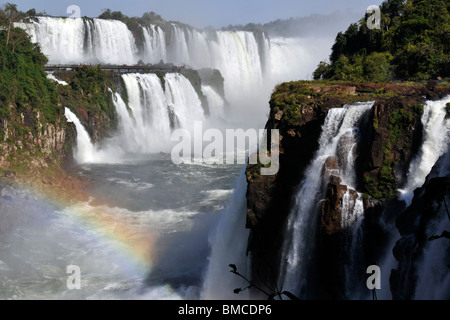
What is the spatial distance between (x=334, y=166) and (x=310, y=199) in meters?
1.18

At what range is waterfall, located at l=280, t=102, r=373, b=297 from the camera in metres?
12.2

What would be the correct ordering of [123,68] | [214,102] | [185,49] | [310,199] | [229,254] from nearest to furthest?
[310,199] < [229,254] < [123,68] < [214,102] < [185,49]

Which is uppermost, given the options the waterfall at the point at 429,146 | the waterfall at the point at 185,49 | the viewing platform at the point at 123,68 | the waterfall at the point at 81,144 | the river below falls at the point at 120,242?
the waterfall at the point at 185,49

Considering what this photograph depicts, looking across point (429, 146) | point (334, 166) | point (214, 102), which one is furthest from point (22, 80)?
point (214, 102)

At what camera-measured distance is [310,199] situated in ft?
40.9

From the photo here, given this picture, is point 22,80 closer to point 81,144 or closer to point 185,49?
point 81,144

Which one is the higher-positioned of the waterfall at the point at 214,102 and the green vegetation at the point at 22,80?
the green vegetation at the point at 22,80

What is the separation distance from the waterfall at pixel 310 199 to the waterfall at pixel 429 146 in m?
1.61

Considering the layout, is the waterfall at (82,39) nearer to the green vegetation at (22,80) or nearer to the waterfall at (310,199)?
the green vegetation at (22,80)

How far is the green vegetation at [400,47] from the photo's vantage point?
62.4 feet

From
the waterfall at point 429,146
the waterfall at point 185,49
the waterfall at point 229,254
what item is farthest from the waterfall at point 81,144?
the waterfall at point 429,146

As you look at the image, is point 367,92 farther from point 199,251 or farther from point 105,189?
point 105,189

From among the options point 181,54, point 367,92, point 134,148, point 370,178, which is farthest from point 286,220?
point 181,54
